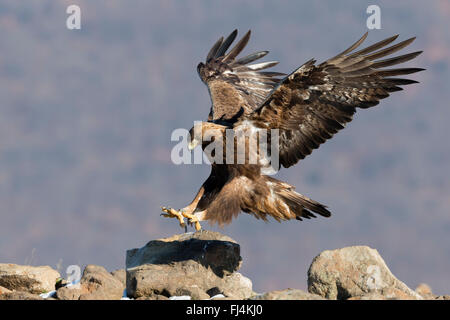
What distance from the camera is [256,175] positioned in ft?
32.3

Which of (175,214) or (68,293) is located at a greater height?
(175,214)

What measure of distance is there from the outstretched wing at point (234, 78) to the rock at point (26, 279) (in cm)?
417

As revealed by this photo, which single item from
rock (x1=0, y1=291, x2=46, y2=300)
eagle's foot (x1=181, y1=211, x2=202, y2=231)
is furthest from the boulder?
eagle's foot (x1=181, y1=211, x2=202, y2=231)

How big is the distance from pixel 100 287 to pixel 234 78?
6037 millimetres

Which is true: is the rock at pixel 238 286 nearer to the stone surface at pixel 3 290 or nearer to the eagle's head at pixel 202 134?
the eagle's head at pixel 202 134

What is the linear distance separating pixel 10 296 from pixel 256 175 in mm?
4059

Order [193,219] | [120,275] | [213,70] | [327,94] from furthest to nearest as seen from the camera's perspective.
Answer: [213,70]
[120,275]
[327,94]
[193,219]

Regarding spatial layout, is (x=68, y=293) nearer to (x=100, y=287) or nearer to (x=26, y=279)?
(x=100, y=287)

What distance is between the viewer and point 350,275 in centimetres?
868

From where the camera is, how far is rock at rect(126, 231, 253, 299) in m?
8.86

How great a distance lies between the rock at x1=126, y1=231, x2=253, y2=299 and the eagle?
451mm

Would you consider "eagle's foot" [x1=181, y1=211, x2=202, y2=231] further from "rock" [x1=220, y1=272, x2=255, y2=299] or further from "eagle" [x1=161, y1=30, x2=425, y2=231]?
"rock" [x1=220, y1=272, x2=255, y2=299]

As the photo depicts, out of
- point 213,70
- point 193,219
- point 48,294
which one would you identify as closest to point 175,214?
Result: point 193,219
